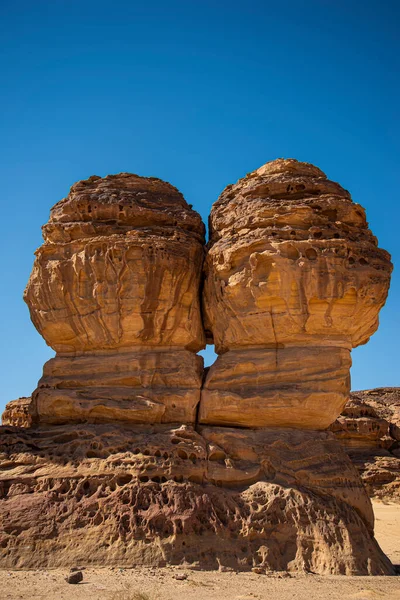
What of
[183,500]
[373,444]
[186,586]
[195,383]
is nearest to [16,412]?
[195,383]

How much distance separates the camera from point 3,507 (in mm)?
11297

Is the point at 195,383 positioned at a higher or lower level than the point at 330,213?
lower

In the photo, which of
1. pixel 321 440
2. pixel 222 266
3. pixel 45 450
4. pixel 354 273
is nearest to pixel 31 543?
pixel 45 450

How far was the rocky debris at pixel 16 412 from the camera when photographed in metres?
24.8

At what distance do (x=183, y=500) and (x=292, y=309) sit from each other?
4.89 m

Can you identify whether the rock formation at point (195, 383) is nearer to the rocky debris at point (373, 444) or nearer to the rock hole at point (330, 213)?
the rock hole at point (330, 213)

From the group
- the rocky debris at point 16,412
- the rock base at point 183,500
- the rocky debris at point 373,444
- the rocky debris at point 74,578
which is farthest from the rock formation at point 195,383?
the rocky debris at point 373,444

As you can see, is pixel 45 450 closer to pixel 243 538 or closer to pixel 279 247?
pixel 243 538

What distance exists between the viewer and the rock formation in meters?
11.1

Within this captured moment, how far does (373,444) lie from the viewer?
104 feet

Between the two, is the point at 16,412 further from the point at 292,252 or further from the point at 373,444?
the point at 373,444

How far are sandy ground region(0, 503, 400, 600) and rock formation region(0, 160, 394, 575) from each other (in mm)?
537

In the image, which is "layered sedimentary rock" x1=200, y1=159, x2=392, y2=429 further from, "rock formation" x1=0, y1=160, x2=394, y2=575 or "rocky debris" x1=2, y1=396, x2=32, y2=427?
"rocky debris" x1=2, y1=396, x2=32, y2=427

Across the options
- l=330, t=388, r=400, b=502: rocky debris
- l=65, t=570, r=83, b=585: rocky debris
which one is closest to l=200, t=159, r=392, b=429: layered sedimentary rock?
l=65, t=570, r=83, b=585: rocky debris
